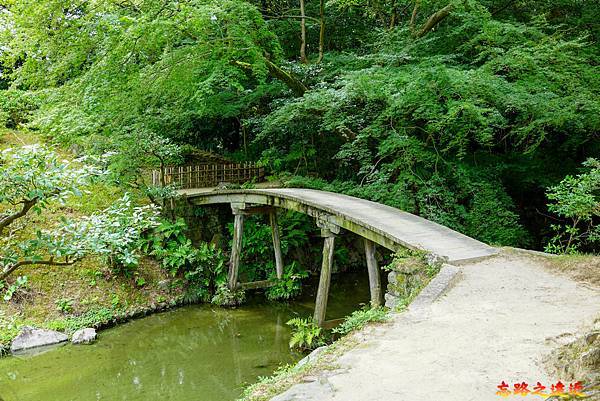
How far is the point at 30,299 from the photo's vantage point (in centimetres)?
1059

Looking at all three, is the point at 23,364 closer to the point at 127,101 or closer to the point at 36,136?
the point at 127,101

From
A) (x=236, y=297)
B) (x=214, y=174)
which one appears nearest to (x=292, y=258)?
(x=236, y=297)

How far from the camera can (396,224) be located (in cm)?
786

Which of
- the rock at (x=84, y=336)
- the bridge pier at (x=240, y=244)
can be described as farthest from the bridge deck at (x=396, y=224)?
the rock at (x=84, y=336)

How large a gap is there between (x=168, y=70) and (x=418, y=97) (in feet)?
17.5

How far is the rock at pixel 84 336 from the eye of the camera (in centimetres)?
957

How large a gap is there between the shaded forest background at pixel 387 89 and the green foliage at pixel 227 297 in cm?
345

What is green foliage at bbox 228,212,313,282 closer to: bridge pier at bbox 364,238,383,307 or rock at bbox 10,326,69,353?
bridge pier at bbox 364,238,383,307

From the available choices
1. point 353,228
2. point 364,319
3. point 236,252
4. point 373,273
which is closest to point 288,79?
point 236,252

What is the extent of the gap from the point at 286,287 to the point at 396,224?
5.27 meters

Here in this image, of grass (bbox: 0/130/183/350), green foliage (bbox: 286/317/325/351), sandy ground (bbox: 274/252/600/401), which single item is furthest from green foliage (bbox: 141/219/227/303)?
sandy ground (bbox: 274/252/600/401)

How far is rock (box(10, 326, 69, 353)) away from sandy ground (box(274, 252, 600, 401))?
25.5 feet

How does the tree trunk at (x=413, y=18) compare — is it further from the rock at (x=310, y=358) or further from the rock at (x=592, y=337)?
the rock at (x=592, y=337)

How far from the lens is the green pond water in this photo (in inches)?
305
